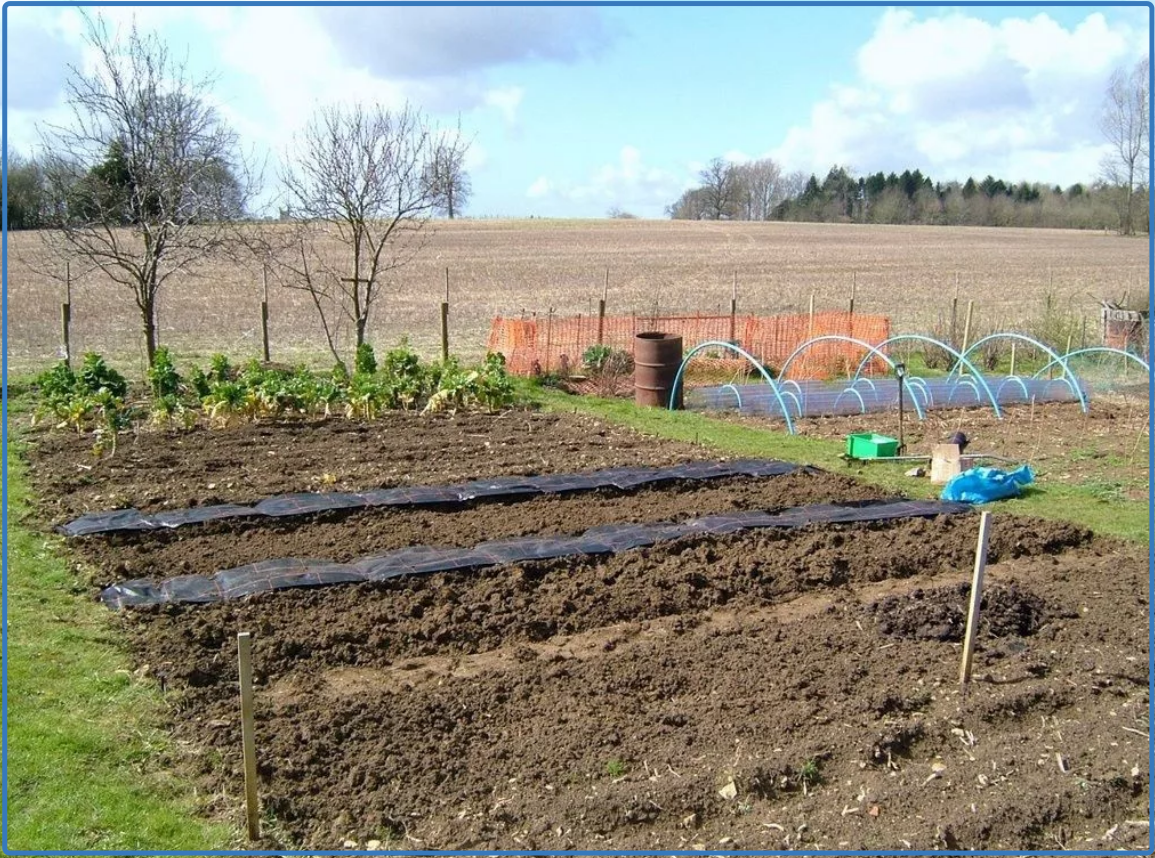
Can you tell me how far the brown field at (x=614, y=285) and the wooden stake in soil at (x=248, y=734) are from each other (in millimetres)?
12888

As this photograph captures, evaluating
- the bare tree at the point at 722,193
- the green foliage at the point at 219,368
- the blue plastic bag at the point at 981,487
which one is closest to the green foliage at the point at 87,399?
the green foliage at the point at 219,368

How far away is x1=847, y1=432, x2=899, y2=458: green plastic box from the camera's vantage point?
9.98 m

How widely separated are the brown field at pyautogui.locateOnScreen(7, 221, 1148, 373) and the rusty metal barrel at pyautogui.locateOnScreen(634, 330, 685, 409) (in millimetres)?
5501

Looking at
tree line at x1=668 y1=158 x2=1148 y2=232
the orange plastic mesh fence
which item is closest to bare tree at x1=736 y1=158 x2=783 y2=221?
tree line at x1=668 y1=158 x2=1148 y2=232

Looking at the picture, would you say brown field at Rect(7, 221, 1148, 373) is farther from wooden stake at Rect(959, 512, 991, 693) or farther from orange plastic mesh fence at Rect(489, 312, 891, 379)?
wooden stake at Rect(959, 512, 991, 693)

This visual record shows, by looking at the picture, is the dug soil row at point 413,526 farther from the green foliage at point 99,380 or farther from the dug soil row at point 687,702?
the green foliage at point 99,380

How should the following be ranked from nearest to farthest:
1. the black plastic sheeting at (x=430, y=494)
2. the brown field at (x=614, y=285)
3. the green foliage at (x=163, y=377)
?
the black plastic sheeting at (x=430, y=494) < the green foliage at (x=163, y=377) < the brown field at (x=614, y=285)

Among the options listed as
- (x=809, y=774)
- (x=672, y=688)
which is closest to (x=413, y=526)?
(x=672, y=688)

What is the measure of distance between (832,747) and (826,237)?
2312 inches

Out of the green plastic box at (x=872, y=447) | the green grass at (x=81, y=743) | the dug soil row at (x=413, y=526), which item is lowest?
the green grass at (x=81, y=743)

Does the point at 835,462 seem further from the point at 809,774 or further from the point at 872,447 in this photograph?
the point at 809,774

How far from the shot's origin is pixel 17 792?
13.0 feet

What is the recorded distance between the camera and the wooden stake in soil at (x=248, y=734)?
347 centimetres

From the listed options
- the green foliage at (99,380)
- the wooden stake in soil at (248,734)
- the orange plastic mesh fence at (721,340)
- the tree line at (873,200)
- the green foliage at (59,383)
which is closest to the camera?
the wooden stake in soil at (248,734)
